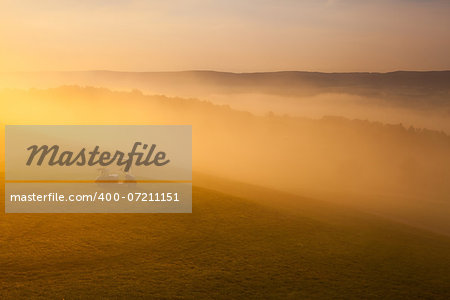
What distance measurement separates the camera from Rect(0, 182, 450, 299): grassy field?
73.4 feet

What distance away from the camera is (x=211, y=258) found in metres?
27.0

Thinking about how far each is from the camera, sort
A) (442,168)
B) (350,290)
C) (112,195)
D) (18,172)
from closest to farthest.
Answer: (350,290)
(112,195)
(18,172)
(442,168)

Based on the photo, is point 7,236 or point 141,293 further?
point 7,236

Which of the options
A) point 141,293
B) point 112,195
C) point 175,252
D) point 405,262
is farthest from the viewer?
point 112,195

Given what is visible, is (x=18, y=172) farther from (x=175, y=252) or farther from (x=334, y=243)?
(x=334, y=243)

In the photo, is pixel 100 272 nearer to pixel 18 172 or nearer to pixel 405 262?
pixel 405 262

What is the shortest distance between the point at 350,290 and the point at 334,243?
29.8 ft

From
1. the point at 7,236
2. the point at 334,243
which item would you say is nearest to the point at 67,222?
the point at 7,236

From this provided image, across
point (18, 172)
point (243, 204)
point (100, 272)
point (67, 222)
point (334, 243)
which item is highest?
point (18, 172)

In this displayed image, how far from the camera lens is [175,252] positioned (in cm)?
2769

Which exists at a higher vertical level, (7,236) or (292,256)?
(7,236)

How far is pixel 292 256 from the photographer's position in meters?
28.4

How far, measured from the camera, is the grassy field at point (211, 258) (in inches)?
880

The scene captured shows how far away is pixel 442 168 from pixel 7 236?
16360cm
